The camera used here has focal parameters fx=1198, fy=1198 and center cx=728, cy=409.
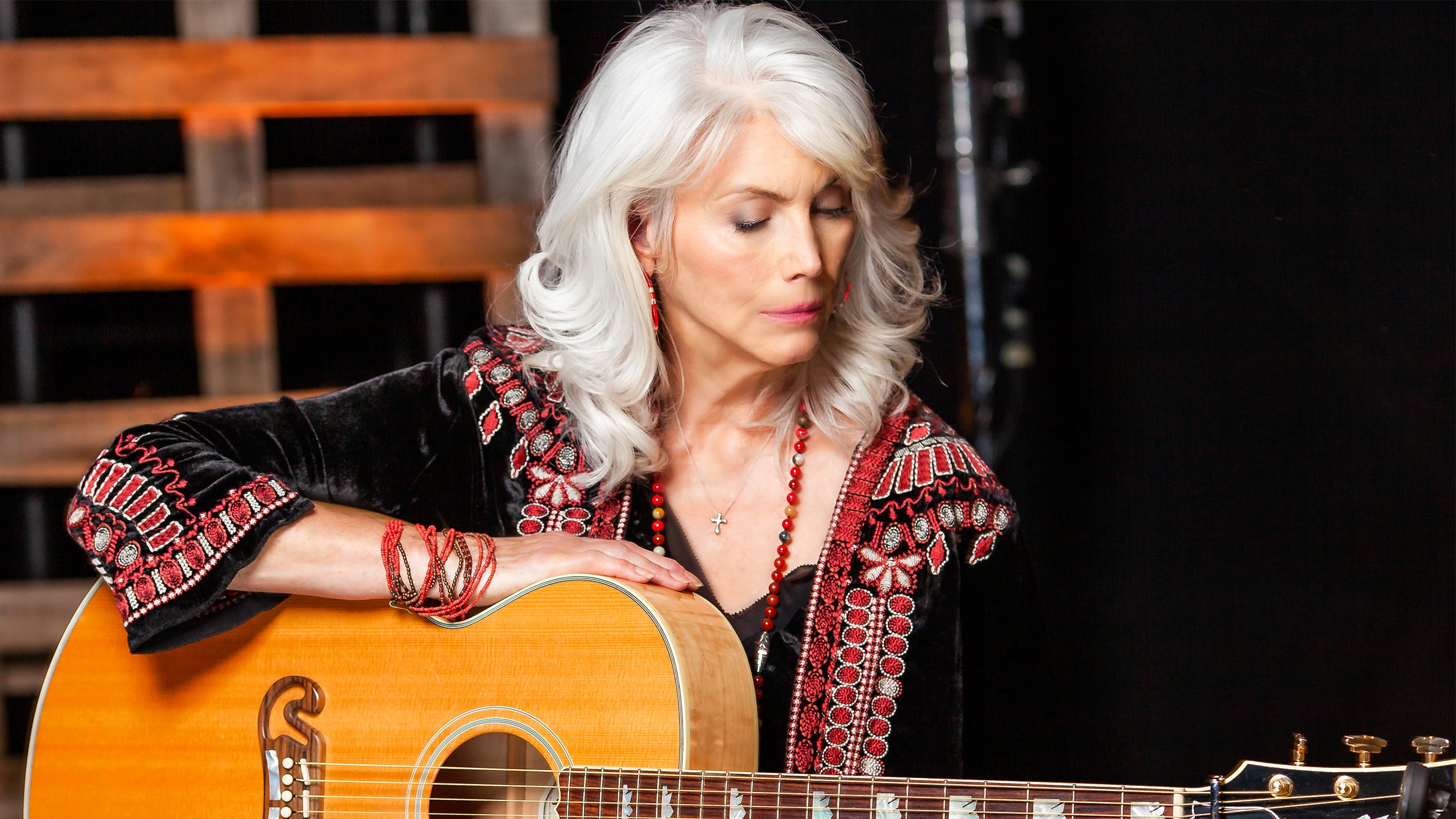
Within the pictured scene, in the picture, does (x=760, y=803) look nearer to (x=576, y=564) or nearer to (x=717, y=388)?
(x=576, y=564)

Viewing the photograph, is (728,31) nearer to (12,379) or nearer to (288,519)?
(288,519)

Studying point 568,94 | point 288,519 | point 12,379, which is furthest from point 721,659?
point 12,379

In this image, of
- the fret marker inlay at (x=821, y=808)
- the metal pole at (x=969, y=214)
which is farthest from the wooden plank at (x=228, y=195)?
the fret marker inlay at (x=821, y=808)

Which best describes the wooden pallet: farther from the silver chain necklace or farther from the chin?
the chin

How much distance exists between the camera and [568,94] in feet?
8.16

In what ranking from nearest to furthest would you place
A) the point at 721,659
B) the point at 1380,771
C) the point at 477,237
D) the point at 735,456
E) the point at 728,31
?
1. the point at 1380,771
2. the point at 721,659
3. the point at 728,31
4. the point at 735,456
5. the point at 477,237

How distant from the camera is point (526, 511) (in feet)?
5.34

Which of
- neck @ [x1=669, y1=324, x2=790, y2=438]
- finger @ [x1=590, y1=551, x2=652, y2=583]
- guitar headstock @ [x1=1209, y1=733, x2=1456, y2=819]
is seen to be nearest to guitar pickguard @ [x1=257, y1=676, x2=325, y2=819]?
finger @ [x1=590, y1=551, x2=652, y2=583]

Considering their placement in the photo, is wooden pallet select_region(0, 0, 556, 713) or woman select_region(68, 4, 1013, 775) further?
wooden pallet select_region(0, 0, 556, 713)

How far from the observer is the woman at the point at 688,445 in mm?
1428

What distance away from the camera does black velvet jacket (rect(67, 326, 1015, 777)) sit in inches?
56.3

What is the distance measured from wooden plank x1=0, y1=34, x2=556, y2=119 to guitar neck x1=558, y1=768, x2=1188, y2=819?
4.81 feet

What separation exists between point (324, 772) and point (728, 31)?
1024mm

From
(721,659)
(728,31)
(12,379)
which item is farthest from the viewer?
(12,379)
